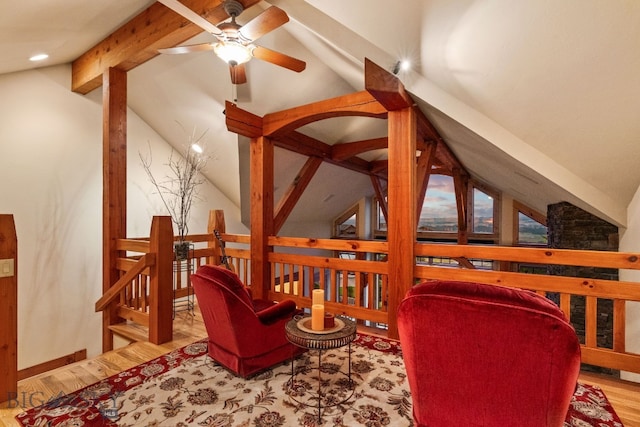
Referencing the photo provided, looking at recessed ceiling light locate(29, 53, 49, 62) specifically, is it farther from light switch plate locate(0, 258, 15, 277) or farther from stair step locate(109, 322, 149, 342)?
stair step locate(109, 322, 149, 342)

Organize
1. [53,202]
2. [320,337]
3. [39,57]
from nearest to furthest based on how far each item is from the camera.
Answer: [320,337], [39,57], [53,202]

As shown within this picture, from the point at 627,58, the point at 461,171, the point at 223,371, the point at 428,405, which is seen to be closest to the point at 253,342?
the point at 223,371

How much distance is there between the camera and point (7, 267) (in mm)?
2049

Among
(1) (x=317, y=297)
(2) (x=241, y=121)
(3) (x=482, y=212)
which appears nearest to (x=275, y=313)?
(1) (x=317, y=297)

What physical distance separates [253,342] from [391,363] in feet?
Result: 3.79

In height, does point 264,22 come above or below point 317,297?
above

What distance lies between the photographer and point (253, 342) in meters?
2.30

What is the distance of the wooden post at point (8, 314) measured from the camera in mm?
2004

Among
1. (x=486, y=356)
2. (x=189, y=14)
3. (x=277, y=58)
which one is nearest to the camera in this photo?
(x=486, y=356)

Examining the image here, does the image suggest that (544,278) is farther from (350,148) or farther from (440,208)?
(440,208)

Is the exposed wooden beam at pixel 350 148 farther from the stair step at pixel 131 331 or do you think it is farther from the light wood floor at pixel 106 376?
the stair step at pixel 131 331

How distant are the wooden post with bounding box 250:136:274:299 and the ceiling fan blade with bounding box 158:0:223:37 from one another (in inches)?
66.7

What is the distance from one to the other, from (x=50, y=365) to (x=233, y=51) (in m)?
4.43

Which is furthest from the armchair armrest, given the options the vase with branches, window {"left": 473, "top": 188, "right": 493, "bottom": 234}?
window {"left": 473, "top": 188, "right": 493, "bottom": 234}
